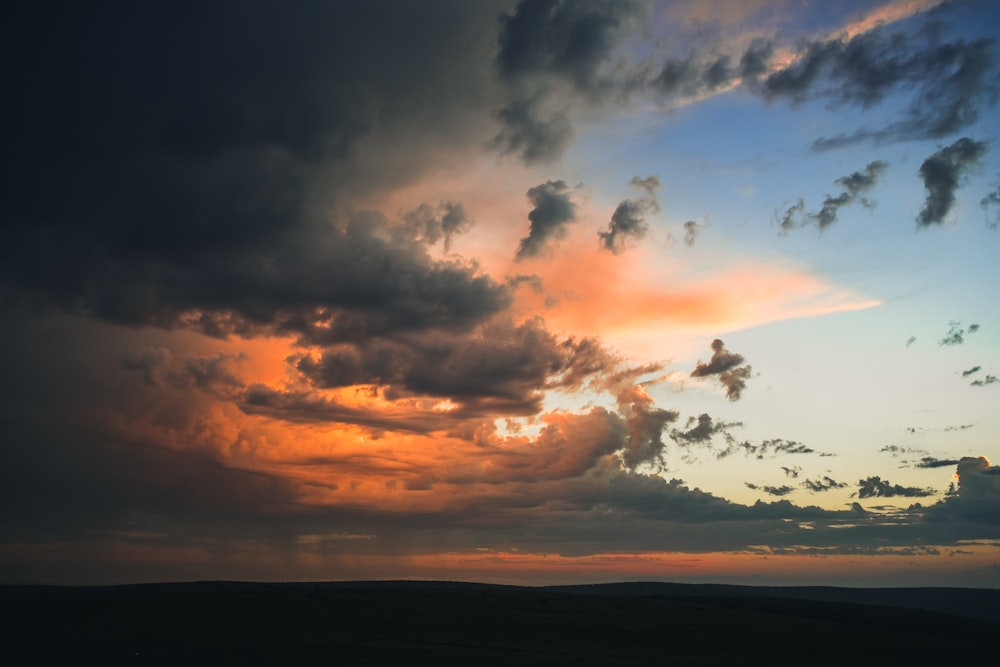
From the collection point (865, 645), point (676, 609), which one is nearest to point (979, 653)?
point (865, 645)

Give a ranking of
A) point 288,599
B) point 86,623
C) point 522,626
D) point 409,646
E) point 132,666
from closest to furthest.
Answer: point 132,666 → point 409,646 → point 86,623 → point 522,626 → point 288,599

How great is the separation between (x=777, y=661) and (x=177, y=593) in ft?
232

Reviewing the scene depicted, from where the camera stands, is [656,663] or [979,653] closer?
[656,663]

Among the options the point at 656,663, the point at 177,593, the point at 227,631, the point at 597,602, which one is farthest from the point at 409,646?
the point at 597,602

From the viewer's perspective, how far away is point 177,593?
92.2m

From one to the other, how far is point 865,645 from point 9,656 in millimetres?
94888

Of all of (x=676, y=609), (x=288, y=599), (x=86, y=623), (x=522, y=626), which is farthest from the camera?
(x=676, y=609)

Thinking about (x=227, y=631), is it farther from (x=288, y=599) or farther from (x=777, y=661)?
(x=777, y=661)

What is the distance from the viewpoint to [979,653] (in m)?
107

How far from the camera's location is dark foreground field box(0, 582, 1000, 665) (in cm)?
5594

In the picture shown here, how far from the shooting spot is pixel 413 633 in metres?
72.6

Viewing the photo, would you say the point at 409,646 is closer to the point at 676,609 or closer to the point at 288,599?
the point at 288,599

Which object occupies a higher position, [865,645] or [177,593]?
[177,593]

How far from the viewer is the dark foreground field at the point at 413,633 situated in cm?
5594
